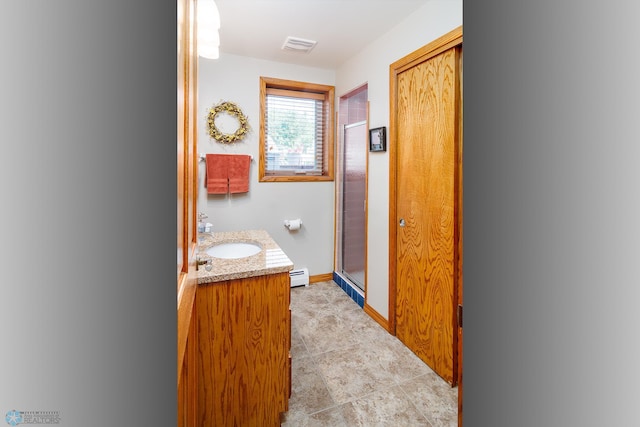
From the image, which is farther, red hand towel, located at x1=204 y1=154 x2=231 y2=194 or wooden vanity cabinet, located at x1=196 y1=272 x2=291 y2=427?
red hand towel, located at x1=204 y1=154 x2=231 y2=194

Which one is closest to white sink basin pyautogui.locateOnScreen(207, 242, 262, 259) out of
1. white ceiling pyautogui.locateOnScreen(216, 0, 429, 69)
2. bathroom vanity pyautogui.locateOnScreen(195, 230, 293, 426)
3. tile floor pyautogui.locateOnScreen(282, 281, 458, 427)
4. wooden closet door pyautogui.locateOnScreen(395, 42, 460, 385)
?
bathroom vanity pyautogui.locateOnScreen(195, 230, 293, 426)

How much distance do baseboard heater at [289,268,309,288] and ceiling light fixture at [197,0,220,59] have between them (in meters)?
2.27

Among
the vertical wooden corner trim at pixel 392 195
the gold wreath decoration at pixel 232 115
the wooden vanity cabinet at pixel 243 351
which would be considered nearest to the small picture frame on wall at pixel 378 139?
the vertical wooden corner trim at pixel 392 195

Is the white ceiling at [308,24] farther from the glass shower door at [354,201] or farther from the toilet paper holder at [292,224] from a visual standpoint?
the toilet paper holder at [292,224]

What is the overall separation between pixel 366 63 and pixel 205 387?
2.66 m

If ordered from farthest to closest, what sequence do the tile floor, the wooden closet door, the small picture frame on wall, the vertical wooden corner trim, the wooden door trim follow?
1. the small picture frame on wall
2. the vertical wooden corner trim
3. the wooden door trim
4. the wooden closet door
5. the tile floor

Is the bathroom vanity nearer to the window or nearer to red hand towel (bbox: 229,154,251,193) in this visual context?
red hand towel (bbox: 229,154,251,193)

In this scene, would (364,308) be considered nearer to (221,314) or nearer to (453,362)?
(453,362)

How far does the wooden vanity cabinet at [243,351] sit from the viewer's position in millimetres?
1397

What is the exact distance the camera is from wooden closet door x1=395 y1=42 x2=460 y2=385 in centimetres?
189

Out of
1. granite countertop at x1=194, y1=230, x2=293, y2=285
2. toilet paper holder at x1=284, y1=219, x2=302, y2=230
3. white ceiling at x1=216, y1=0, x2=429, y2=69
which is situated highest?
white ceiling at x1=216, y1=0, x2=429, y2=69

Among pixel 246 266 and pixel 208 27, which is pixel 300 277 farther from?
pixel 208 27
